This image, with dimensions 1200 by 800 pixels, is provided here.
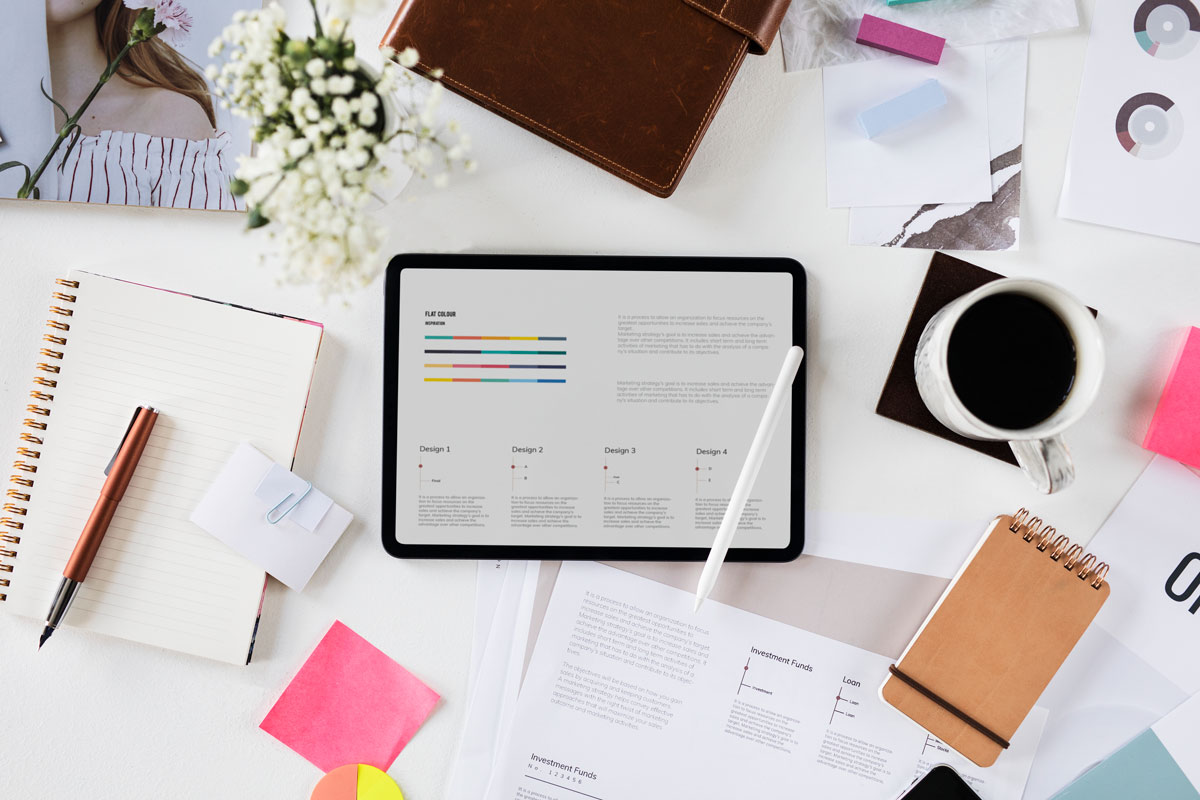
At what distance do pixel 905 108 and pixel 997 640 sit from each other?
1.60 feet

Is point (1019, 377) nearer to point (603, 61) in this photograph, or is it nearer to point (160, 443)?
point (603, 61)

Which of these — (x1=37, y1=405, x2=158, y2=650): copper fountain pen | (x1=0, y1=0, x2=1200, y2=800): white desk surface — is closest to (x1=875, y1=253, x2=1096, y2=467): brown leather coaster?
(x1=0, y1=0, x2=1200, y2=800): white desk surface

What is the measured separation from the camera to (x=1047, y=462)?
661 millimetres

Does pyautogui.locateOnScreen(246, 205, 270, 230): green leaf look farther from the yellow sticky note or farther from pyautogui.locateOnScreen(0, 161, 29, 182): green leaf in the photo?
the yellow sticky note

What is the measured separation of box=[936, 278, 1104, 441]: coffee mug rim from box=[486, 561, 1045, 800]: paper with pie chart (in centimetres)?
25

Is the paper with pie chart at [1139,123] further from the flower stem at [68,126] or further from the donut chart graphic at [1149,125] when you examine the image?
the flower stem at [68,126]

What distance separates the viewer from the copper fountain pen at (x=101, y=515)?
708 millimetres

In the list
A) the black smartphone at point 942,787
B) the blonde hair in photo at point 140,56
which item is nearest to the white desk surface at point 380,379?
the blonde hair in photo at point 140,56

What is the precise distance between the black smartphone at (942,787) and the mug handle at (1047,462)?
28 centimetres

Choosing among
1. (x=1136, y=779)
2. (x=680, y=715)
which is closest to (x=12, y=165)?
(x=680, y=715)

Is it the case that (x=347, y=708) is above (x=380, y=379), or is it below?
below

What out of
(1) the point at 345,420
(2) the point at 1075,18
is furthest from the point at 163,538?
(2) the point at 1075,18

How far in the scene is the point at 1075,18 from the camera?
0.72 meters

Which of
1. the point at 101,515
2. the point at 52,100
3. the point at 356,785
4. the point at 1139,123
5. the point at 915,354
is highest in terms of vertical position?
the point at 1139,123
